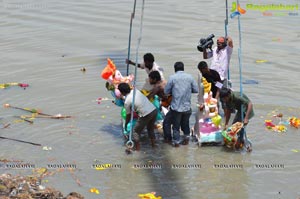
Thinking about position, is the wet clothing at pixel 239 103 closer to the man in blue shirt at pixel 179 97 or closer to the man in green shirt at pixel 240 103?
the man in green shirt at pixel 240 103

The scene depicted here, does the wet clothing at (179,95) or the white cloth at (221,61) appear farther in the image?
the white cloth at (221,61)

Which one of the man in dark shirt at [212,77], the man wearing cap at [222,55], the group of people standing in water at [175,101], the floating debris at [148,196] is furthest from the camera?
the man wearing cap at [222,55]

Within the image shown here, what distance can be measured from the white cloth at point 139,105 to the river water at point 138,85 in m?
0.70

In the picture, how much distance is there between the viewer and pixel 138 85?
442 inches

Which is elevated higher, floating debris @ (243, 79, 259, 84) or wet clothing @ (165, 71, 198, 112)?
wet clothing @ (165, 71, 198, 112)

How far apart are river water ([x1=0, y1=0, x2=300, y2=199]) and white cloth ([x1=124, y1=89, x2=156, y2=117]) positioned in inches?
27.6

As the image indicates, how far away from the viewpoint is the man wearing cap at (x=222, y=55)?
30.8 feet

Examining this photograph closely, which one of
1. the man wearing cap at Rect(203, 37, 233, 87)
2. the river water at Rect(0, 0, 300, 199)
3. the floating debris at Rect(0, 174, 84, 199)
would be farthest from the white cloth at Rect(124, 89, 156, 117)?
the floating debris at Rect(0, 174, 84, 199)

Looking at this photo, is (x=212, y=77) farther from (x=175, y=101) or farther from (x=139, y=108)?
(x=139, y=108)

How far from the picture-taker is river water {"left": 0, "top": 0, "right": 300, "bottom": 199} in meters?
7.61

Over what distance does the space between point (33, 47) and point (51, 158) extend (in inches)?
248

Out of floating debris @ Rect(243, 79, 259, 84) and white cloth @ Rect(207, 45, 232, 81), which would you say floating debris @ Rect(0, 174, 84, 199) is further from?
floating debris @ Rect(243, 79, 259, 84)

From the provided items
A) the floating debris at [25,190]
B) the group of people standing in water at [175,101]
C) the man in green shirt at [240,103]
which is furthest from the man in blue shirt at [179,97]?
the floating debris at [25,190]

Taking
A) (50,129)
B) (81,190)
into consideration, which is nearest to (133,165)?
(81,190)
